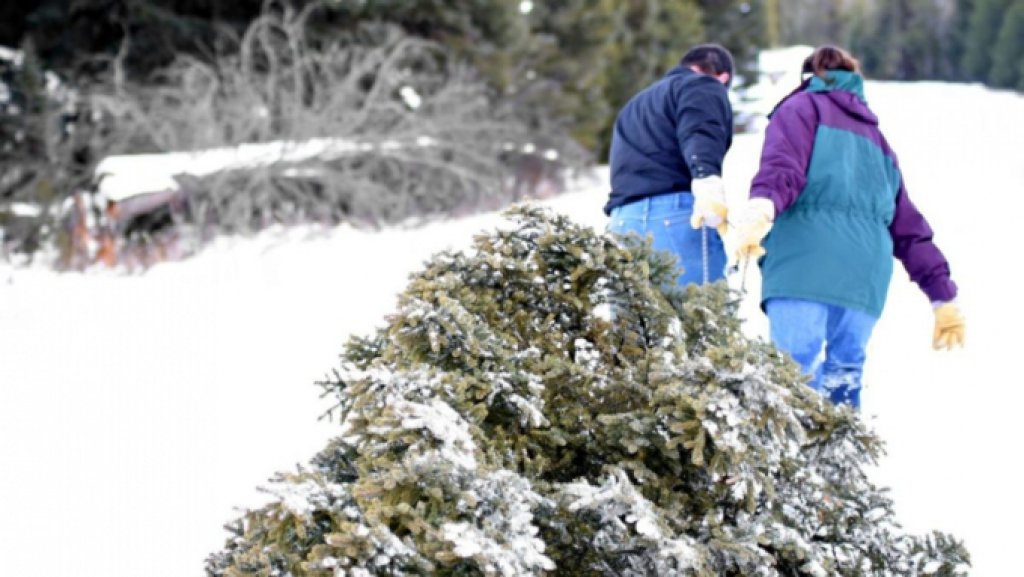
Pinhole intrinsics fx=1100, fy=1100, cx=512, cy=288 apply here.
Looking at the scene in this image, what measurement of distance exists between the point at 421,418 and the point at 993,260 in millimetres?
8701

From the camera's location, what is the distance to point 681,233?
169 inches

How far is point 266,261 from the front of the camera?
9797mm

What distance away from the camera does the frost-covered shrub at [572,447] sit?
6.14 ft

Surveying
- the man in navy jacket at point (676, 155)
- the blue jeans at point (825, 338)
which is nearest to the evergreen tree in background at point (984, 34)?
the man in navy jacket at point (676, 155)

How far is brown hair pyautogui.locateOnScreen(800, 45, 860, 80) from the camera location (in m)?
3.93

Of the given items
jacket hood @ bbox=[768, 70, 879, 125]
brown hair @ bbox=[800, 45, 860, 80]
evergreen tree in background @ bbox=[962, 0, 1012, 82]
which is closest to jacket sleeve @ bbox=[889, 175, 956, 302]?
jacket hood @ bbox=[768, 70, 879, 125]

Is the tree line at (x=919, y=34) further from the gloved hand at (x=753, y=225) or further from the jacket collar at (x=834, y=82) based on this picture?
the gloved hand at (x=753, y=225)

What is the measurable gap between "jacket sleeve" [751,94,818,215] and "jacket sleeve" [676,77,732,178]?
0.29 metres

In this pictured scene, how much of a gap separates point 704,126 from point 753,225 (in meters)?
0.83

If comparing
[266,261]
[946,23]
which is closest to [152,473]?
[266,261]

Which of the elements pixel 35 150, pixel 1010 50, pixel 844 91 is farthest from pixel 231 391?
pixel 1010 50

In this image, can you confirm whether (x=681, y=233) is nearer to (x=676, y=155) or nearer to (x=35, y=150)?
(x=676, y=155)

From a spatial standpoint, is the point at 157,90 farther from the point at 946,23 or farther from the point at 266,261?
the point at 946,23

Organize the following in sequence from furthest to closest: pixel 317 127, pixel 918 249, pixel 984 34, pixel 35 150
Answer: pixel 984 34, pixel 35 150, pixel 317 127, pixel 918 249
